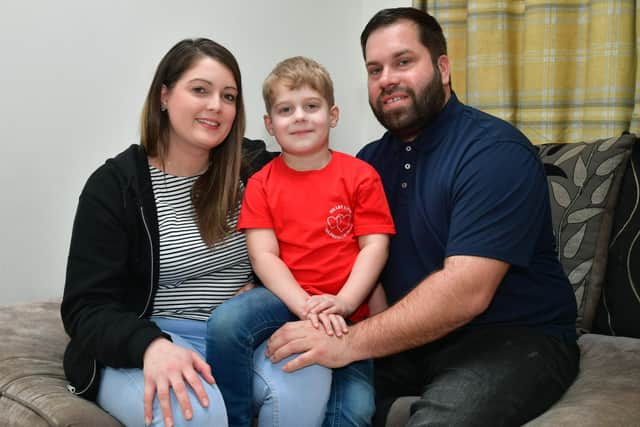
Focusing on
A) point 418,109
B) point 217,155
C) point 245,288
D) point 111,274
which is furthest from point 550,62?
point 111,274

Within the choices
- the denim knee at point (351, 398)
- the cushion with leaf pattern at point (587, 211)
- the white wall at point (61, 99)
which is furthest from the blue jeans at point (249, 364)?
the white wall at point (61, 99)

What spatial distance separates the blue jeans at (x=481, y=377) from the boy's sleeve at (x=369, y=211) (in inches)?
12.7

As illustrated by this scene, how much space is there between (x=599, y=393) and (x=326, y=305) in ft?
2.02

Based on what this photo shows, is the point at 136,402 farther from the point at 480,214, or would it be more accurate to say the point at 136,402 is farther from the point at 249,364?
the point at 480,214

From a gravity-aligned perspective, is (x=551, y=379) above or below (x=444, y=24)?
below

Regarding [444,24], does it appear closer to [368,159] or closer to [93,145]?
[368,159]

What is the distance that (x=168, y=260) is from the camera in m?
1.53

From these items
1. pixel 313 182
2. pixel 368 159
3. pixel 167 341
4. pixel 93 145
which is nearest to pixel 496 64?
pixel 368 159

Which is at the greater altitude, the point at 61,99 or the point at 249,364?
the point at 61,99

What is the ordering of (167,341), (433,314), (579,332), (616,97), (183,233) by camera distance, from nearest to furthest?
(167,341) → (433,314) → (183,233) → (579,332) → (616,97)

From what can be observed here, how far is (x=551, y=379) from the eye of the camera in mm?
1416

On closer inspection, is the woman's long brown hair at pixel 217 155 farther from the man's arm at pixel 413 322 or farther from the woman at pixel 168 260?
the man's arm at pixel 413 322

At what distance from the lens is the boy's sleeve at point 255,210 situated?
5.14ft

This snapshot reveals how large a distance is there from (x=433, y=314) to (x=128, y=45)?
1.48 m
